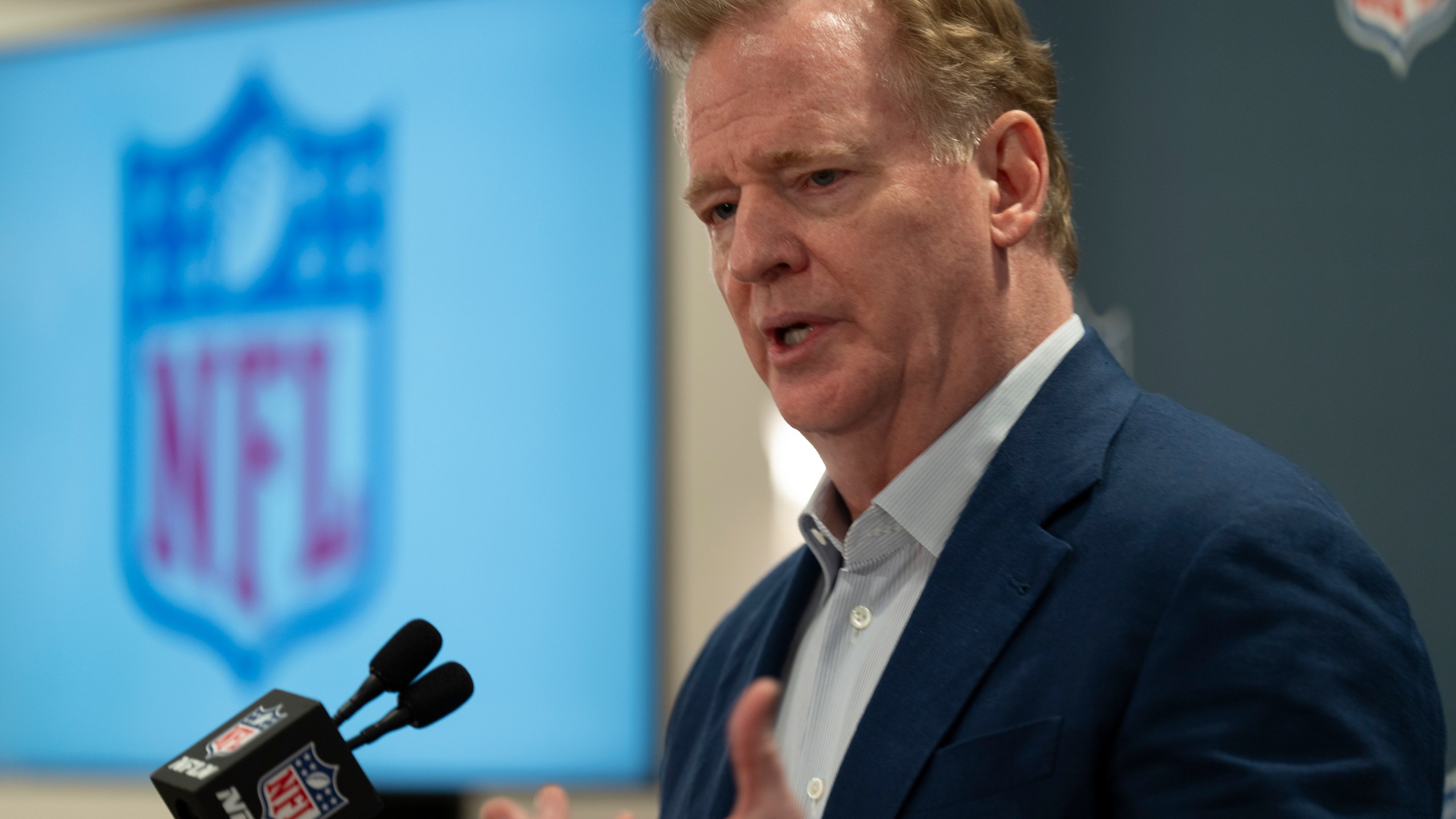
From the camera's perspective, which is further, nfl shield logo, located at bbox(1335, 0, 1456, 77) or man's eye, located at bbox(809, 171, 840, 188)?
nfl shield logo, located at bbox(1335, 0, 1456, 77)

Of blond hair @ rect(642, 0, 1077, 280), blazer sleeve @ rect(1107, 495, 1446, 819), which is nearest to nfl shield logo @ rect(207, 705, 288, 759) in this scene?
blazer sleeve @ rect(1107, 495, 1446, 819)

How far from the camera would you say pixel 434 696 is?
45.1 inches

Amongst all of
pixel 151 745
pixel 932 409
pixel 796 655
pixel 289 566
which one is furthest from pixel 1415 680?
pixel 151 745

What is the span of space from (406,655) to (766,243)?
1.82 ft

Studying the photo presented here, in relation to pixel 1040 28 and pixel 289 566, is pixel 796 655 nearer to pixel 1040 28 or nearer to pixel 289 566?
pixel 1040 28

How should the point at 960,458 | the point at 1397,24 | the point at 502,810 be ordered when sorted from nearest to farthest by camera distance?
the point at 502,810
the point at 960,458
the point at 1397,24

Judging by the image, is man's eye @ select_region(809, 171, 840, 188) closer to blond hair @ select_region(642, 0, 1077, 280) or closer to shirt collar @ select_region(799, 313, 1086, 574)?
blond hair @ select_region(642, 0, 1077, 280)

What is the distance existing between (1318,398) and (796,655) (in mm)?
904

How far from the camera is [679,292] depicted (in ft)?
8.84

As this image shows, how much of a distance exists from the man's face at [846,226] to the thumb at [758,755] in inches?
21.6

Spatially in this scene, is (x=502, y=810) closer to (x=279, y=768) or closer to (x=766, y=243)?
(x=279, y=768)

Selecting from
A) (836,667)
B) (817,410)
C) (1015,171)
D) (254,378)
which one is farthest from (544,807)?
(254,378)

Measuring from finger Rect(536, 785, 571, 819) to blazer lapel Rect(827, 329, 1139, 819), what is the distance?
0.84 ft

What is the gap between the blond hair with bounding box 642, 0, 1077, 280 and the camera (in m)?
1.32
